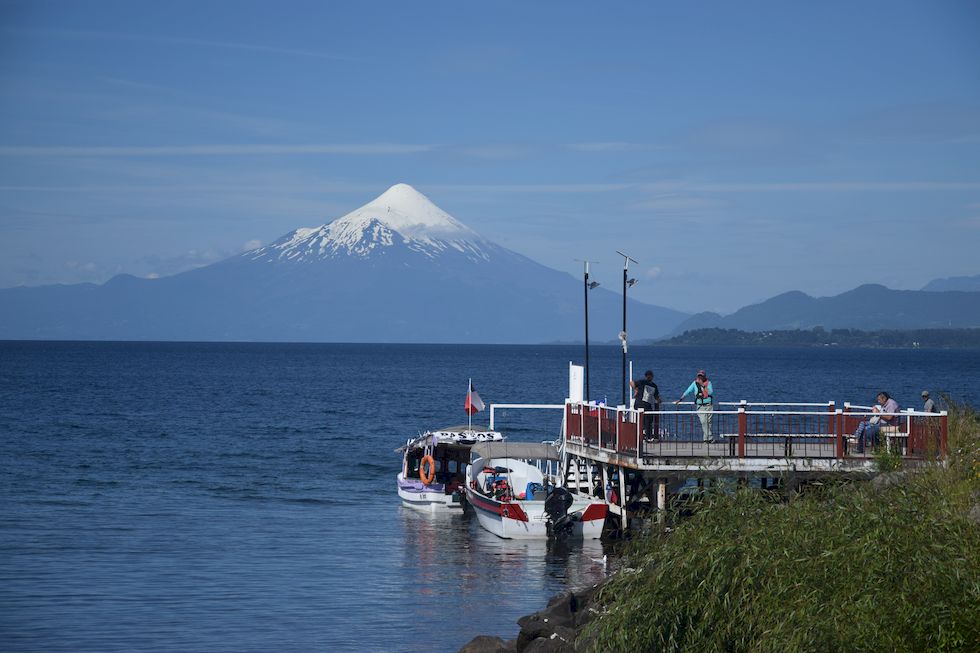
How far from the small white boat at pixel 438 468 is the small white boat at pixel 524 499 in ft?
4.59

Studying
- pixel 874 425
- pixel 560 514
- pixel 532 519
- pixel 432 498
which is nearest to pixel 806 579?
pixel 874 425

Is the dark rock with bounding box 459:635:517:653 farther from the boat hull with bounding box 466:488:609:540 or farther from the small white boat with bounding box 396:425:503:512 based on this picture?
the small white boat with bounding box 396:425:503:512

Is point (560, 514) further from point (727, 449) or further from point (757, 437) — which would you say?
point (757, 437)

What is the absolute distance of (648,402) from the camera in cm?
2858

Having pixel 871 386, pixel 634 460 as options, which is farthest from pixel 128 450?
pixel 871 386

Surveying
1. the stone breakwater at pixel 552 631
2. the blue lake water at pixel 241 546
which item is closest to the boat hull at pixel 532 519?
the blue lake water at pixel 241 546

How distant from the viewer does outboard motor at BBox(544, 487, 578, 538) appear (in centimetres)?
2817

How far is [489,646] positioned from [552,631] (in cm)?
111

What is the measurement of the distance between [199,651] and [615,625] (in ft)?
29.5

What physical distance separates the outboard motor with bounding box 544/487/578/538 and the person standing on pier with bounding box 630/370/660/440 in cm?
247

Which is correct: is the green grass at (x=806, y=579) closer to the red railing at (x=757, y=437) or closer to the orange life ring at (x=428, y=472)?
the red railing at (x=757, y=437)

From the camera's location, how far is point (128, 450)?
51875mm

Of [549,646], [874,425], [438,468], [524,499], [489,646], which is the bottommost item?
[489,646]

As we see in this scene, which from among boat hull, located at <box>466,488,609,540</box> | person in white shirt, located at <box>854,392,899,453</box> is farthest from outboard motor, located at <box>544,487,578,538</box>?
person in white shirt, located at <box>854,392,899,453</box>
